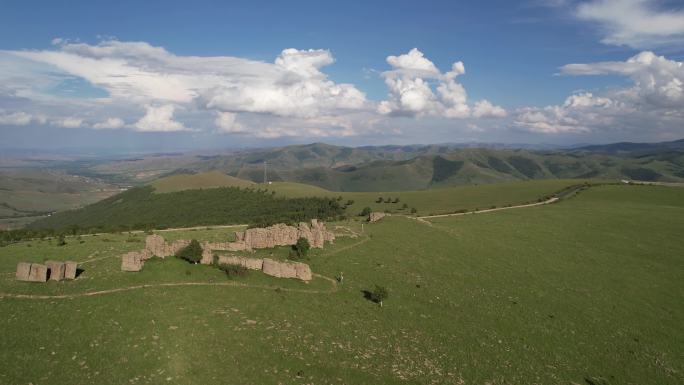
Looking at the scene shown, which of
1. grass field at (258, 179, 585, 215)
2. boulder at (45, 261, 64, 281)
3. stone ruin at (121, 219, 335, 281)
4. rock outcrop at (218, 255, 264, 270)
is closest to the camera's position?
boulder at (45, 261, 64, 281)

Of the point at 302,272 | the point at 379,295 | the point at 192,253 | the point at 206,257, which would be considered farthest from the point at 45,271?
the point at 379,295

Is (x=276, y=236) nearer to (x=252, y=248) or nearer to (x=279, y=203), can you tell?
(x=252, y=248)

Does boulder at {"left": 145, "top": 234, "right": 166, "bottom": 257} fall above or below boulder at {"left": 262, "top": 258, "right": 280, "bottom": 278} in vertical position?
above

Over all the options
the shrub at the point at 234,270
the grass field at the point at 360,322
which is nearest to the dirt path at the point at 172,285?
the grass field at the point at 360,322

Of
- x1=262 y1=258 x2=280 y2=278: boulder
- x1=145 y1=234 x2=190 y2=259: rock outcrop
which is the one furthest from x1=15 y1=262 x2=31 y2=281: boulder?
x1=262 y1=258 x2=280 y2=278: boulder

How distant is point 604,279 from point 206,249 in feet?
145

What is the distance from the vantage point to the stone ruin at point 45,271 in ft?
101

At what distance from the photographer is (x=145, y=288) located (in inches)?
1235

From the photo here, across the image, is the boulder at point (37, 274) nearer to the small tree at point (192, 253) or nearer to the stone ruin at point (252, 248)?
the stone ruin at point (252, 248)

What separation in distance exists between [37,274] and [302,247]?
2225 cm

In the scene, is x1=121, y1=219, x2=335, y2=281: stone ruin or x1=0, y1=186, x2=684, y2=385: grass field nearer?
x1=0, y1=186, x2=684, y2=385: grass field

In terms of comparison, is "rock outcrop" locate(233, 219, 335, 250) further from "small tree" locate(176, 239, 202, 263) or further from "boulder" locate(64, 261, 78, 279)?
"boulder" locate(64, 261, 78, 279)

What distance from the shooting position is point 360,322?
103ft

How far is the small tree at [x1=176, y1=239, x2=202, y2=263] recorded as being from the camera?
3631 cm
